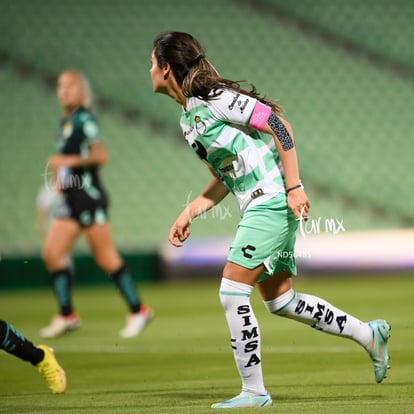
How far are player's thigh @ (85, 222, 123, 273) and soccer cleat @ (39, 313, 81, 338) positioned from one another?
0.51 m

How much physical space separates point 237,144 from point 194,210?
461 mm

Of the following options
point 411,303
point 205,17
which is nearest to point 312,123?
point 205,17

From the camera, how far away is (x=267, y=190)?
516 centimetres

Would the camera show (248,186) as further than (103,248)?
No

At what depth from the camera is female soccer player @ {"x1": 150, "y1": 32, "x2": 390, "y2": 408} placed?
16.4 ft

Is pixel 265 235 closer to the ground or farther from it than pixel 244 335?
farther from it

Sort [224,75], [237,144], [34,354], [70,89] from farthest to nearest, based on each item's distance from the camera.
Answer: [224,75], [70,89], [34,354], [237,144]

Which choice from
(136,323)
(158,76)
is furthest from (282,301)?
(136,323)

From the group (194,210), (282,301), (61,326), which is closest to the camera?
(282,301)

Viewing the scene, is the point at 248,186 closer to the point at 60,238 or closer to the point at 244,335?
the point at 244,335

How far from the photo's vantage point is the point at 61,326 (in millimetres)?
8969

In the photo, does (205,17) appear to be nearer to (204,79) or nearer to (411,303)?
(411,303)

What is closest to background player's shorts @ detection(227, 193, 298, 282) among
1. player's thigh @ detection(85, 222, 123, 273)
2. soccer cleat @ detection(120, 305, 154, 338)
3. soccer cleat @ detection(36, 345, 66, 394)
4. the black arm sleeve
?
the black arm sleeve

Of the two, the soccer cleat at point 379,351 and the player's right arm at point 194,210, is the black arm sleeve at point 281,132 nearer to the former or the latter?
the player's right arm at point 194,210
